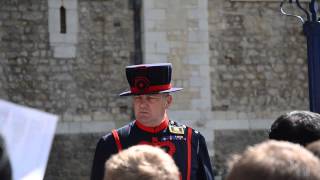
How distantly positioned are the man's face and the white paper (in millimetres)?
934

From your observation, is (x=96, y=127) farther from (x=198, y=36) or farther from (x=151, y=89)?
(x=151, y=89)

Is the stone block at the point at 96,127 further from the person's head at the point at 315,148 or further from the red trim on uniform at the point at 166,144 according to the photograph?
the person's head at the point at 315,148

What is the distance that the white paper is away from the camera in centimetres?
253

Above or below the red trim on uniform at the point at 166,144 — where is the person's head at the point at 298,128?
above

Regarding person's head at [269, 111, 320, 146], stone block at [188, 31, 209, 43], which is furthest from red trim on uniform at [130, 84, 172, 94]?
stone block at [188, 31, 209, 43]

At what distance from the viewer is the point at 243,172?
1.79 meters

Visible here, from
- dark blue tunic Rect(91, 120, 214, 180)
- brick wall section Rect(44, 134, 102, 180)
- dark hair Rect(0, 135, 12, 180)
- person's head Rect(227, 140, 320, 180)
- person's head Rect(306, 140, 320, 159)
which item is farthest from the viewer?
brick wall section Rect(44, 134, 102, 180)

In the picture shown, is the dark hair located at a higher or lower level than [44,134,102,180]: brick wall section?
higher

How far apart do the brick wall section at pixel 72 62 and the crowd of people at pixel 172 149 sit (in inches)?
277

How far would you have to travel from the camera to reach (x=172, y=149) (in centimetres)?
372

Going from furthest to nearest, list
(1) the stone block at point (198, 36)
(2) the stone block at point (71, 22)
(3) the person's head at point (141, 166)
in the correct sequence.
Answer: (1) the stone block at point (198, 36) < (2) the stone block at point (71, 22) < (3) the person's head at point (141, 166)

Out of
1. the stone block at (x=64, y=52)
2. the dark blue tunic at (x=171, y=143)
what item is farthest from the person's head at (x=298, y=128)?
the stone block at (x=64, y=52)

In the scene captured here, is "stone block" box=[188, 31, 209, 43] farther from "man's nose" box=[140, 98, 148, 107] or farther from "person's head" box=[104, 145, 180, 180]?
"person's head" box=[104, 145, 180, 180]

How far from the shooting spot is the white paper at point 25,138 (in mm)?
2531
